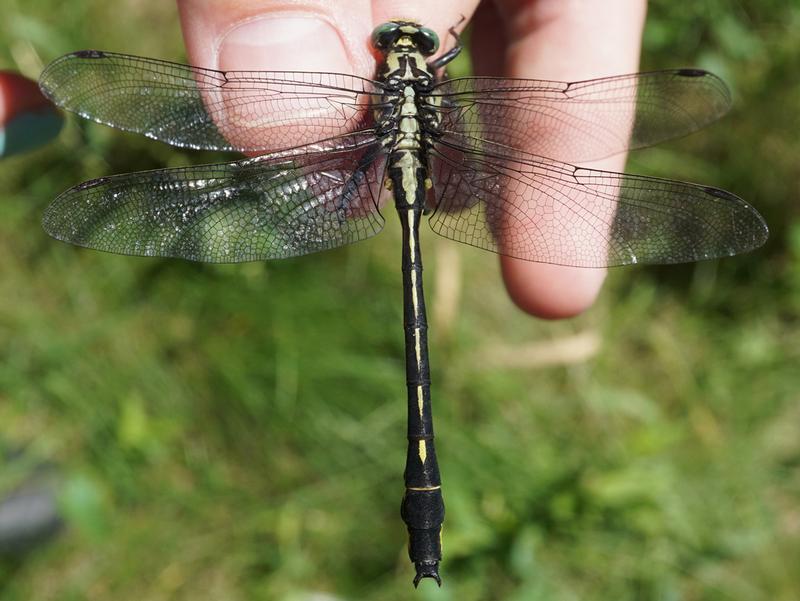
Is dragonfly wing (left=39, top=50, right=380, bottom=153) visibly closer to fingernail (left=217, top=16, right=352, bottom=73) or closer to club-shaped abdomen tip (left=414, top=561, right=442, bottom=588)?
fingernail (left=217, top=16, right=352, bottom=73)

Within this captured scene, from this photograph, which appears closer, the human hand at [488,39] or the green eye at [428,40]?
the human hand at [488,39]

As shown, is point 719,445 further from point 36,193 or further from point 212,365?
point 36,193

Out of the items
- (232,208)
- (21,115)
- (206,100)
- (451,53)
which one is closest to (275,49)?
(206,100)

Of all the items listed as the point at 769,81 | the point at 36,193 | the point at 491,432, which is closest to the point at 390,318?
the point at 491,432

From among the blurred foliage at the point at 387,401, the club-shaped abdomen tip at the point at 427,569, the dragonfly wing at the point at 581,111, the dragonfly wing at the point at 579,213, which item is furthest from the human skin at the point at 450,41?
the club-shaped abdomen tip at the point at 427,569

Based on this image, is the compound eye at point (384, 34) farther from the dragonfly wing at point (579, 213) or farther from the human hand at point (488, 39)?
the dragonfly wing at point (579, 213)

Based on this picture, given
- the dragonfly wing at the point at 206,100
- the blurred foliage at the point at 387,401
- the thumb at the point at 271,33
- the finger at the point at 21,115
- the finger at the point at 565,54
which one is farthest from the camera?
the blurred foliage at the point at 387,401

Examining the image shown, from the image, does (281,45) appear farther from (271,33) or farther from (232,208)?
(232,208)

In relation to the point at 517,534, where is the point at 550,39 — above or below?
above
